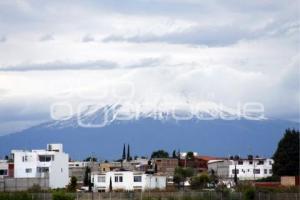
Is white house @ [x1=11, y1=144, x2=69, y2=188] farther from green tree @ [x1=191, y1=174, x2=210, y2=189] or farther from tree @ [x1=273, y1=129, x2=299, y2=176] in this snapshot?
tree @ [x1=273, y1=129, x2=299, y2=176]

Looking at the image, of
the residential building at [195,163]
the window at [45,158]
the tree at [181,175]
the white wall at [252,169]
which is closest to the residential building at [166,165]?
the residential building at [195,163]

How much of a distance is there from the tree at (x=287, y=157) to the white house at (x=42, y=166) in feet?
67.7

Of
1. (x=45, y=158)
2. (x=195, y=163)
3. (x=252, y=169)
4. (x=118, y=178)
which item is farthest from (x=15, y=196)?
(x=195, y=163)

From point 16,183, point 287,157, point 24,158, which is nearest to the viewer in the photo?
point 16,183

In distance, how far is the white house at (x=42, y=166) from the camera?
81.8m

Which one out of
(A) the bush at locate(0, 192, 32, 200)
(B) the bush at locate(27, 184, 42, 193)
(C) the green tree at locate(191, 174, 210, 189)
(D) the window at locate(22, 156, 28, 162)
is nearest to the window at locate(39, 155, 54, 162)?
(D) the window at locate(22, 156, 28, 162)

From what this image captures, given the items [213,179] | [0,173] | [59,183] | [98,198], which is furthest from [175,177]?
[98,198]

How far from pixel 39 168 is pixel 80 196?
2239cm

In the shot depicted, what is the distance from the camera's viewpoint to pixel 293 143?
86062 millimetres

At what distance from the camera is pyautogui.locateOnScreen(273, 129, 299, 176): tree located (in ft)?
272

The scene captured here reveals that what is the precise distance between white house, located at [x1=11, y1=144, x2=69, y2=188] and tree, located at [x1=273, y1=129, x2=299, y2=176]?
20.6 metres

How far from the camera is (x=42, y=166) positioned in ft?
269

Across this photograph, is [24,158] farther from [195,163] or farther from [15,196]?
[195,163]

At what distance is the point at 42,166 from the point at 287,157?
919 inches
